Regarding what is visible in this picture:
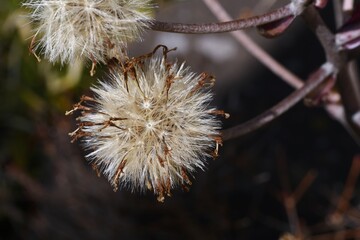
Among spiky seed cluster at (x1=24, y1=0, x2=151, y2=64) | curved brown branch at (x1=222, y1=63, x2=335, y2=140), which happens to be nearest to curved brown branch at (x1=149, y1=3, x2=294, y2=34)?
spiky seed cluster at (x1=24, y1=0, x2=151, y2=64)

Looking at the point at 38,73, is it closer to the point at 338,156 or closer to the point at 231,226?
the point at 231,226

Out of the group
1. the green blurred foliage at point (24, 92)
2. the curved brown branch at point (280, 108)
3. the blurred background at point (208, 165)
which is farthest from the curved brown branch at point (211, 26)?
the green blurred foliage at point (24, 92)

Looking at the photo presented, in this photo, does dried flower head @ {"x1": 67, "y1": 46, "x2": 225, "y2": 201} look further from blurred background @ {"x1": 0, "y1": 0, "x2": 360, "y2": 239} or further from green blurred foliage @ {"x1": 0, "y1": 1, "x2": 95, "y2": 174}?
green blurred foliage @ {"x1": 0, "y1": 1, "x2": 95, "y2": 174}

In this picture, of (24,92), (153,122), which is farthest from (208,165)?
(153,122)

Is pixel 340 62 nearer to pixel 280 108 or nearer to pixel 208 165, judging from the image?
pixel 280 108

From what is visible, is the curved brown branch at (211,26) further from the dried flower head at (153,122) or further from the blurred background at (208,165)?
the blurred background at (208,165)
